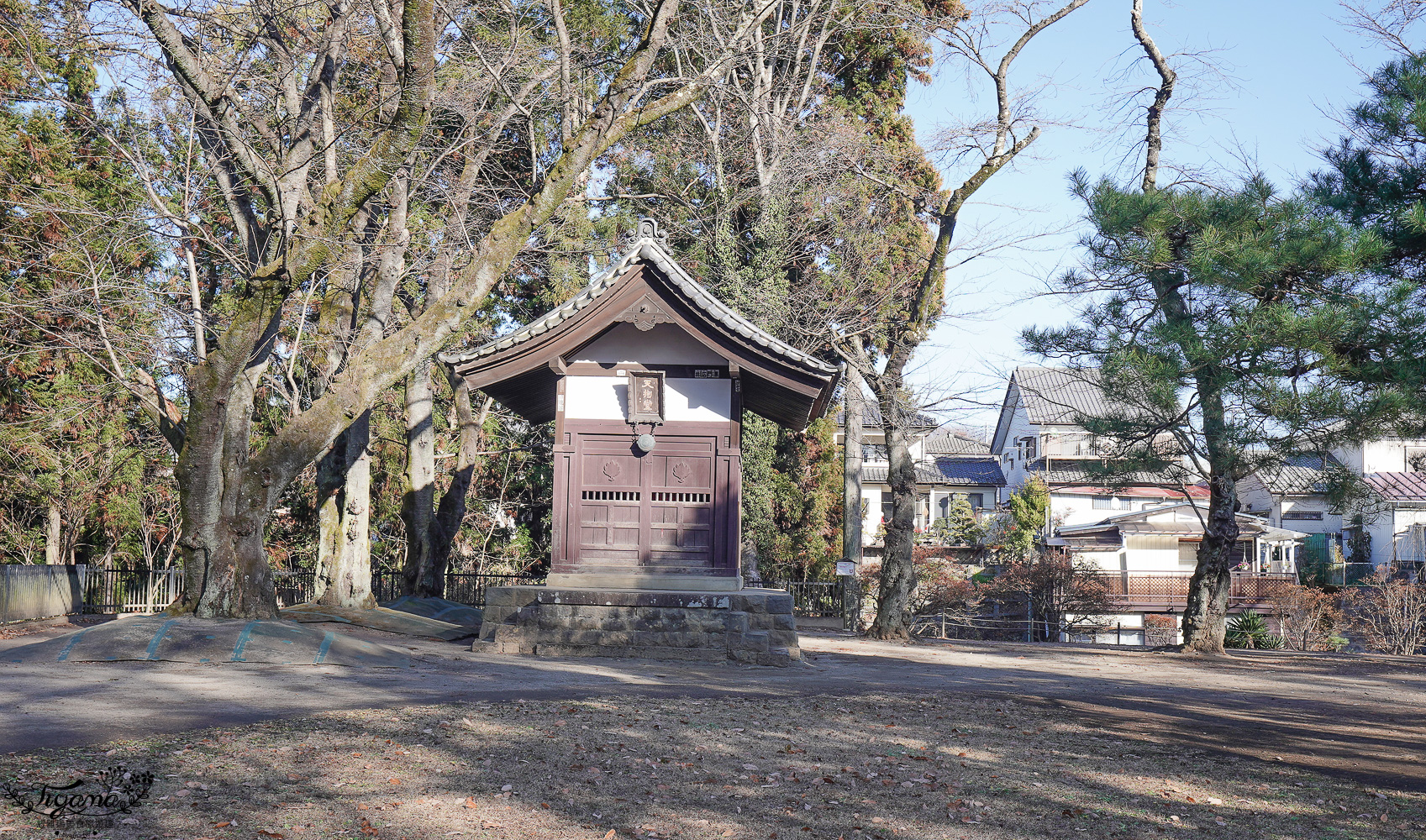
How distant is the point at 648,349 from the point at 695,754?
330 inches

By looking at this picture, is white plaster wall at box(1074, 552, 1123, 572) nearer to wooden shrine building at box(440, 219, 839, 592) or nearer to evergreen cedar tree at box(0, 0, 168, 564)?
wooden shrine building at box(440, 219, 839, 592)

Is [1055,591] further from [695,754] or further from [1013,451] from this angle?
[1013,451]

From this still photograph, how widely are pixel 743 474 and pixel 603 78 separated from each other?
432 inches

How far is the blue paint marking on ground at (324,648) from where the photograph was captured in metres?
10.9

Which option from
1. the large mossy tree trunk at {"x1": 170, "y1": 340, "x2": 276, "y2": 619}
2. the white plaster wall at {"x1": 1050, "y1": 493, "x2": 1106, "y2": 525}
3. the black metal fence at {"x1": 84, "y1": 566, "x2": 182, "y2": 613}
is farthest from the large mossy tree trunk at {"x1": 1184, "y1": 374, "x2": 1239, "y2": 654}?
the white plaster wall at {"x1": 1050, "y1": 493, "x2": 1106, "y2": 525}

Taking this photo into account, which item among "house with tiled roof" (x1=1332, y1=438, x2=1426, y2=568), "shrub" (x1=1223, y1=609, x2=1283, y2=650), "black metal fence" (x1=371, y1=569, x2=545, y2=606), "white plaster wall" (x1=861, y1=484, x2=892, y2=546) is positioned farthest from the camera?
"white plaster wall" (x1=861, y1=484, x2=892, y2=546)

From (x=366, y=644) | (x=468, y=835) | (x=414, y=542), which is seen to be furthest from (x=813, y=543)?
(x=468, y=835)

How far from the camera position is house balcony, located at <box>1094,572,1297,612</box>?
28594 mm

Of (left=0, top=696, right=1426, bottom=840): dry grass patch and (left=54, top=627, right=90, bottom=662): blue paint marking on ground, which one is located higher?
(left=54, top=627, right=90, bottom=662): blue paint marking on ground

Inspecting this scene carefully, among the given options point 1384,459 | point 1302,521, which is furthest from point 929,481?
point 1384,459

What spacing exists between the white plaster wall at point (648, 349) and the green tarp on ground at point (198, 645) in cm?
510

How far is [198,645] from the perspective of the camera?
416 inches

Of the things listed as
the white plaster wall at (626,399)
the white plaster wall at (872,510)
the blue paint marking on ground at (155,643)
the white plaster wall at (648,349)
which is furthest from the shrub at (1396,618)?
the blue paint marking on ground at (155,643)

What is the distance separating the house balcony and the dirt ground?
19.5 meters
